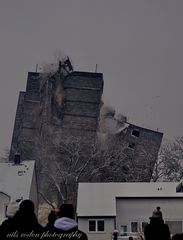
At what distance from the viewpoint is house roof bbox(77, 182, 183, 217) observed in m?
→ 32.7

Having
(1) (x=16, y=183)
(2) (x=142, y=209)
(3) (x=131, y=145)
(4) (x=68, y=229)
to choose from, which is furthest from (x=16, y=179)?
(4) (x=68, y=229)

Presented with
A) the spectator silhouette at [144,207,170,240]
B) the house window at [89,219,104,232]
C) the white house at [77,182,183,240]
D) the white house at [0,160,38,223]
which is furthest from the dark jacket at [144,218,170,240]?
the white house at [0,160,38,223]

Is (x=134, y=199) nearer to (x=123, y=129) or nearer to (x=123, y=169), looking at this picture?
(x=123, y=169)

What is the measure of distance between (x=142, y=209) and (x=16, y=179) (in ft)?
40.8

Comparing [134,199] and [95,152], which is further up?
[95,152]

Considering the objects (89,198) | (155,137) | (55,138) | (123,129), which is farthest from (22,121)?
(89,198)

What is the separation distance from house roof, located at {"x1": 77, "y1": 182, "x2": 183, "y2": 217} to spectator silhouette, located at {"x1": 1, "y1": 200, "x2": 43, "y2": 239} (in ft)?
87.9

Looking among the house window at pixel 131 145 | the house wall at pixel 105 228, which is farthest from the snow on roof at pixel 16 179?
the house window at pixel 131 145

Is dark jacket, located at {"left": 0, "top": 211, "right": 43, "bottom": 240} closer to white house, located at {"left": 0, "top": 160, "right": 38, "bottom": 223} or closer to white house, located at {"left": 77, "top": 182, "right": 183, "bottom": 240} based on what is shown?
white house, located at {"left": 77, "top": 182, "right": 183, "bottom": 240}

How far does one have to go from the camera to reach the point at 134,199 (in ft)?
111

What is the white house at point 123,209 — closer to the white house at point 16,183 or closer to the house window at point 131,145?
the white house at point 16,183

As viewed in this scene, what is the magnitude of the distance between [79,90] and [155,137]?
35.5ft

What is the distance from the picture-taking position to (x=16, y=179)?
41.6 m

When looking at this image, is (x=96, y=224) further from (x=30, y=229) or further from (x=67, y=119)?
(x=67, y=119)
